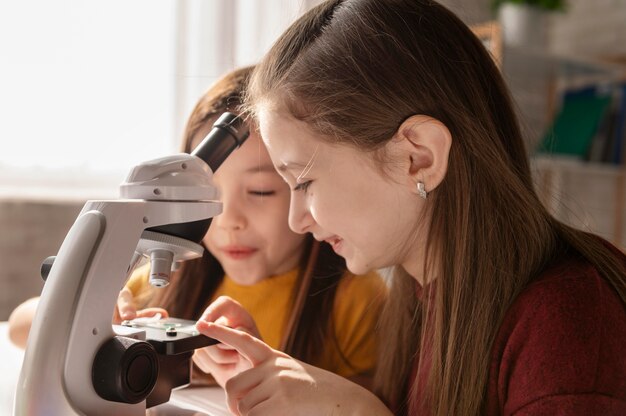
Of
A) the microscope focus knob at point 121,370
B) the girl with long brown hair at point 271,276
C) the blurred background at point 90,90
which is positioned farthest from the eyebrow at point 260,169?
the blurred background at point 90,90

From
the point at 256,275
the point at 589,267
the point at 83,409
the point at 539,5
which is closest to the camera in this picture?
the point at 83,409

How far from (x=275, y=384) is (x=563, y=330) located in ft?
0.96

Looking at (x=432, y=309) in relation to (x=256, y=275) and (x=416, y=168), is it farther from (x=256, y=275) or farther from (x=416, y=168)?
(x=256, y=275)

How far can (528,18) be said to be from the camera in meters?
2.33

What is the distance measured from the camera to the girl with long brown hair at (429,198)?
0.70 m

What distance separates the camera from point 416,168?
2.48 feet

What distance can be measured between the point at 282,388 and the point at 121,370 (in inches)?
6.9

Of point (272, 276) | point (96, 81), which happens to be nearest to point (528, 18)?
point (96, 81)

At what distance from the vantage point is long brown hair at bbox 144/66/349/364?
3.43 feet

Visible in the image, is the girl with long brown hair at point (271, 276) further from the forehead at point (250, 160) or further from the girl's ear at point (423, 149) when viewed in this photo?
the girl's ear at point (423, 149)

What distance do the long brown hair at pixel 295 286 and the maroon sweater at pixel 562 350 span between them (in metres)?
0.38

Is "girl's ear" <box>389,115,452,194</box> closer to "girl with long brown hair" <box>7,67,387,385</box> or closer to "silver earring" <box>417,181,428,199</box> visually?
"silver earring" <box>417,181,428,199</box>

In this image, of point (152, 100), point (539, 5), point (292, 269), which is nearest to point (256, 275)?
point (292, 269)

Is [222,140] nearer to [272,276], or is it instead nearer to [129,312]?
[129,312]
